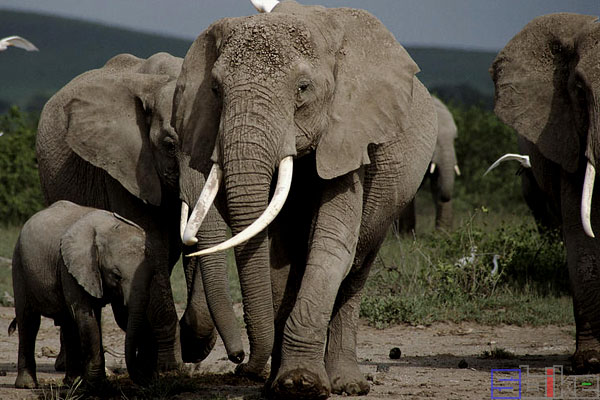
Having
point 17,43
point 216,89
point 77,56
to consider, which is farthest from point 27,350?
point 77,56

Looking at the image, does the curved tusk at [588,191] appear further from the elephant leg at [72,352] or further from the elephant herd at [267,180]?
the elephant leg at [72,352]

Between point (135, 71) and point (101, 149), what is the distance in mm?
959

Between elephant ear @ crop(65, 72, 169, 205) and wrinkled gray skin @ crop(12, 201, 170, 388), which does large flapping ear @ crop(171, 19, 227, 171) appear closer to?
wrinkled gray skin @ crop(12, 201, 170, 388)

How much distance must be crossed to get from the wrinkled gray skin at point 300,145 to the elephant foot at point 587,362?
4.45 ft

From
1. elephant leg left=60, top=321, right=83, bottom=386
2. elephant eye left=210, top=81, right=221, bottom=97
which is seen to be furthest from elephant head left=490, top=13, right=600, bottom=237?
elephant leg left=60, top=321, right=83, bottom=386

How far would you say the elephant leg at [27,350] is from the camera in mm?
5695

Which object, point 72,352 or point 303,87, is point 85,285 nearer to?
point 72,352

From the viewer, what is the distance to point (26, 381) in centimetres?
568

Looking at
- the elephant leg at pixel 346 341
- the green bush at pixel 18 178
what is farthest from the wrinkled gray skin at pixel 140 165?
the green bush at pixel 18 178

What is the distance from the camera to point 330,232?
4.70m

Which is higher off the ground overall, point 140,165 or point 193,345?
point 140,165

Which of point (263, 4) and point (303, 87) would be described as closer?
point (303, 87)

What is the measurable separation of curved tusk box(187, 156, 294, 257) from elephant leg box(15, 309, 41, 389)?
6.42ft

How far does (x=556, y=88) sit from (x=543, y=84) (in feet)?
0.31
